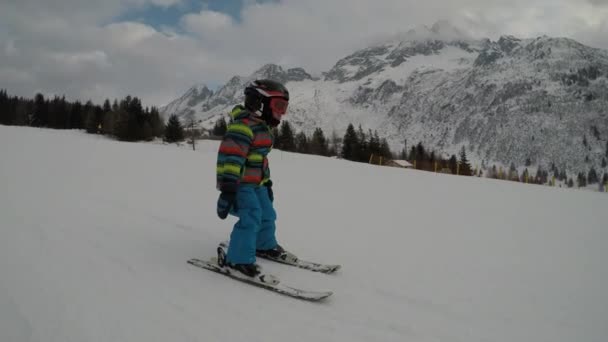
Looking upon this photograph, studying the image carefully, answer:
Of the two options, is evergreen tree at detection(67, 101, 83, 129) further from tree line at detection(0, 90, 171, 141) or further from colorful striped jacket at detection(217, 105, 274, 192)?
colorful striped jacket at detection(217, 105, 274, 192)

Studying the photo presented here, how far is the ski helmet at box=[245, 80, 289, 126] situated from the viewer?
12.8 feet

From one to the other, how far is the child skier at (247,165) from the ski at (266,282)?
0.07 m

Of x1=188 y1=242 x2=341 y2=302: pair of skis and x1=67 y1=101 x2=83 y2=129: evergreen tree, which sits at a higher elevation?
x1=67 y1=101 x2=83 y2=129: evergreen tree

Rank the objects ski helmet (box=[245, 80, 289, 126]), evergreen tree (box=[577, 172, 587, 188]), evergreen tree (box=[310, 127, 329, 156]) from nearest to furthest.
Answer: ski helmet (box=[245, 80, 289, 126])
evergreen tree (box=[310, 127, 329, 156])
evergreen tree (box=[577, 172, 587, 188])

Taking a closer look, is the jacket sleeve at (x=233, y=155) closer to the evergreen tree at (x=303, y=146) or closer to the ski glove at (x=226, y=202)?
the ski glove at (x=226, y=202)

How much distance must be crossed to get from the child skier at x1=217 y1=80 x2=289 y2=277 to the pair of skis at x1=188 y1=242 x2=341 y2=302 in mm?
73

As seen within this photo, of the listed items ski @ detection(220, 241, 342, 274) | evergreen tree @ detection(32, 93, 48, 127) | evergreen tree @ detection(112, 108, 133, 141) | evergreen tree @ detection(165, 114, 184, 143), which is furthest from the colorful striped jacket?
evergreen tree @ detection(32, 93, 48, 127)

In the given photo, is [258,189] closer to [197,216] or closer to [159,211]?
[197,216]

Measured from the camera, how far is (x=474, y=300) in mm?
3340

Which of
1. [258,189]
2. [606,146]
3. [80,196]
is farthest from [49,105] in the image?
[606,146]

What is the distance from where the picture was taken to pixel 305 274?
3.91m

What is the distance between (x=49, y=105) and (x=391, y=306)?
96820mm

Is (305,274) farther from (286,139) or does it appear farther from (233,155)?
(286,139)

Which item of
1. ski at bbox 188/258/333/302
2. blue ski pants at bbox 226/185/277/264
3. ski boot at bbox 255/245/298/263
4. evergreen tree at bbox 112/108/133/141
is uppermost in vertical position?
evergreen tree at bbox 112/108/133/141
